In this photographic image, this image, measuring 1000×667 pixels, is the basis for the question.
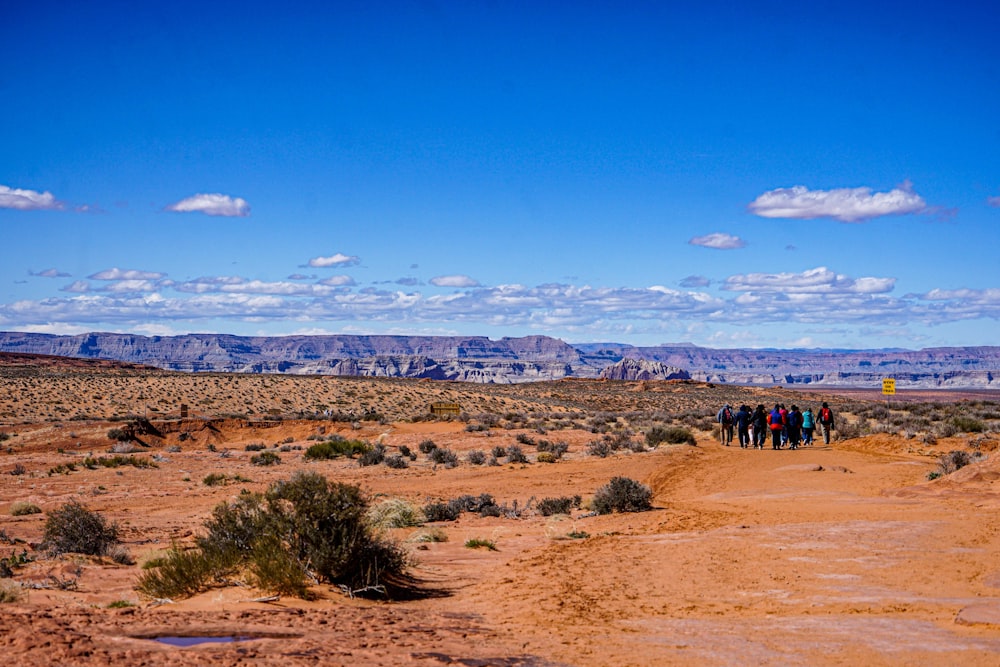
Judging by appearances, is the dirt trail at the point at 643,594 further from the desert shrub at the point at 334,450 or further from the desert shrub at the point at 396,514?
the desert shrub at the point at 334,450

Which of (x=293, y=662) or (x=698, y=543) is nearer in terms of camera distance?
(x=293, y=662)

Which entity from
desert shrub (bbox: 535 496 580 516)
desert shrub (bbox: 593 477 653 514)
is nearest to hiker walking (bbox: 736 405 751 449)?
desert shrub (bbox: 535 496 580 516)

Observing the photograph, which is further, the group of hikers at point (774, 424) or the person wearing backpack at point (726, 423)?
the person wearing backpack at point (726, 423)

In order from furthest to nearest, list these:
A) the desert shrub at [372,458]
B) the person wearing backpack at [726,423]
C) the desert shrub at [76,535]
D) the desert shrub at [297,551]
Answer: the person wearing backpack at [726,423] → the desert shrub at [372,458] → the desert shrub at [76,535] → the desert shrub at [297,551]

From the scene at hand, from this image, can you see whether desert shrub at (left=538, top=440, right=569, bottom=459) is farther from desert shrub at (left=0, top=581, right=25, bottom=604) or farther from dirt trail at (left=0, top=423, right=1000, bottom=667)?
desert shrub at (left=0, top=581, right=25, bottom=604)

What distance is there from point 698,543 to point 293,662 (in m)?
7.91

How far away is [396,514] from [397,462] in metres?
12.2

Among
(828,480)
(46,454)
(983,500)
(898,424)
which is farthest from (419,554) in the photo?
(898,424)

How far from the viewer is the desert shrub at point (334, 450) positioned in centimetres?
3225

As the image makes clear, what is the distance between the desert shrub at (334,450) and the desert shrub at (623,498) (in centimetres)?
1541

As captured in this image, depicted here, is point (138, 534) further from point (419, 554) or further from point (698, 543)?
point (698, 543)

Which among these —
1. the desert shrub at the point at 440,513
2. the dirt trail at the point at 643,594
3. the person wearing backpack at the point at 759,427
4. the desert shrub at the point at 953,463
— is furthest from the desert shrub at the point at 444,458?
the desert shrub at the point at 953,463

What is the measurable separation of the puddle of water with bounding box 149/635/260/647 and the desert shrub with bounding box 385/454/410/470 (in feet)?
68.2

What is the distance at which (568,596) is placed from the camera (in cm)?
1053
